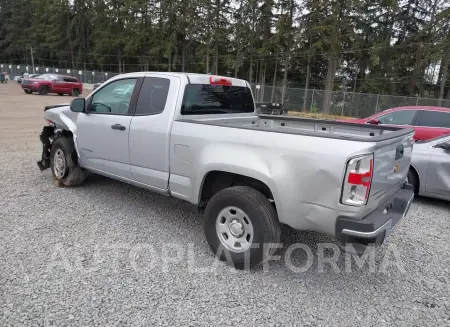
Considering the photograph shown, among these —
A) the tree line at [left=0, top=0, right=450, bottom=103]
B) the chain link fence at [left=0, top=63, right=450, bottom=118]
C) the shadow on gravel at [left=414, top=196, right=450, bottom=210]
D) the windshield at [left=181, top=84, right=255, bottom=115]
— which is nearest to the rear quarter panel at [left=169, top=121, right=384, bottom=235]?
the windshield at [left=181, top=84, right=255, bottom=115]

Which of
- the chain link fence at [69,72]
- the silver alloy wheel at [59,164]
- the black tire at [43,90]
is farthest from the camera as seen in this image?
the chain link fence at [69,72]

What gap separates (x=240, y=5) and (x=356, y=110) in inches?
874

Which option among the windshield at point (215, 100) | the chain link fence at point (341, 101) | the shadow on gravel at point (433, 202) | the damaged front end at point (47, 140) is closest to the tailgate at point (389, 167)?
the windshield at point (215, 100)

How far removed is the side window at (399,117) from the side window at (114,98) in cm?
691

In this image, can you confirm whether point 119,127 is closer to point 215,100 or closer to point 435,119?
point 215,100

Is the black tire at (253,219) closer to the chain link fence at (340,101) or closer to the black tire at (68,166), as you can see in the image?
the black tire at (68,166)

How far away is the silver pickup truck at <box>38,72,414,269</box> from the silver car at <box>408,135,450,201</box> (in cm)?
194

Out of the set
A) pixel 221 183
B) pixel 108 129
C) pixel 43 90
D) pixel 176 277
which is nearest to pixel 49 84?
pixel 43 90

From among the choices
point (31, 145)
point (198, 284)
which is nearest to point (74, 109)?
point (198, 284)

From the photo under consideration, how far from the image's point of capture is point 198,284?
9.64 ft

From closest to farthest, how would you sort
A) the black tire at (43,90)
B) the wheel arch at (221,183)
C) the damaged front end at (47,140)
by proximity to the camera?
the wheel arch at (221,183), the damaged front end at (47,140), the black tire at (43,90)

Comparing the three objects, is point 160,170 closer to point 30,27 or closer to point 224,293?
point 224,293

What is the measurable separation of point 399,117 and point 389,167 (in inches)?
255

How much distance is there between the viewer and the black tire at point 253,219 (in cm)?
292
